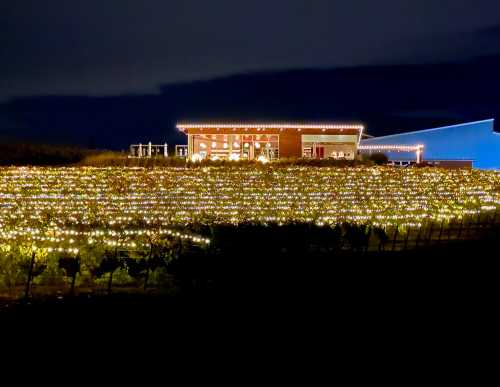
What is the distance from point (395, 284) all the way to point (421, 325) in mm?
2485

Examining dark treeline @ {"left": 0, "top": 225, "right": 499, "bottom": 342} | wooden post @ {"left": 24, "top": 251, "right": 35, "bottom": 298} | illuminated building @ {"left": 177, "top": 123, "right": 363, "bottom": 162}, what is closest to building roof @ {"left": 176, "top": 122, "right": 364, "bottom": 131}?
illuminated building @ {"left": 177, "top": 123, "right": 363, "bottom": 162}

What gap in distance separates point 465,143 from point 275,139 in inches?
539

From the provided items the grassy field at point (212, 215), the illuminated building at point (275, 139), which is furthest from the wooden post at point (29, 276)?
the illuminated building at point (275, 139)

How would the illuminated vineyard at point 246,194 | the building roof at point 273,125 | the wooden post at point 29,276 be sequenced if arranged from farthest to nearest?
1. the building roof at point 273,125
2. the illuminated vineyard at point 246,194
3. the wooden post at point 29,276

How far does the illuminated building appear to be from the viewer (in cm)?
2961

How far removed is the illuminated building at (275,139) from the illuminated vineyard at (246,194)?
5509mm

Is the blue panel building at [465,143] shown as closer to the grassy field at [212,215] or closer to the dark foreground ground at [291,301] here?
the grassy field at [212,215]

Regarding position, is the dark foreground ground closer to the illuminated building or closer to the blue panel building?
the illuminated building

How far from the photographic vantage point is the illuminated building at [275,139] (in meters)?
29.6

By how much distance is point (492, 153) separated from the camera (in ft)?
124

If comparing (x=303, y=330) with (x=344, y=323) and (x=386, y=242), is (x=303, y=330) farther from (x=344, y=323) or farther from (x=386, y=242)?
(x=386, y=242)

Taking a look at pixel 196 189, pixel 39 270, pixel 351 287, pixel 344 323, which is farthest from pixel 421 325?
pixel 196 189

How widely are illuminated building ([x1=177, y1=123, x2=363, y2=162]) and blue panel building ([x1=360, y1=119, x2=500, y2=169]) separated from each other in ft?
33.8

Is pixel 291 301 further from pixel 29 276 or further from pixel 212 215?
pixel 212 215
